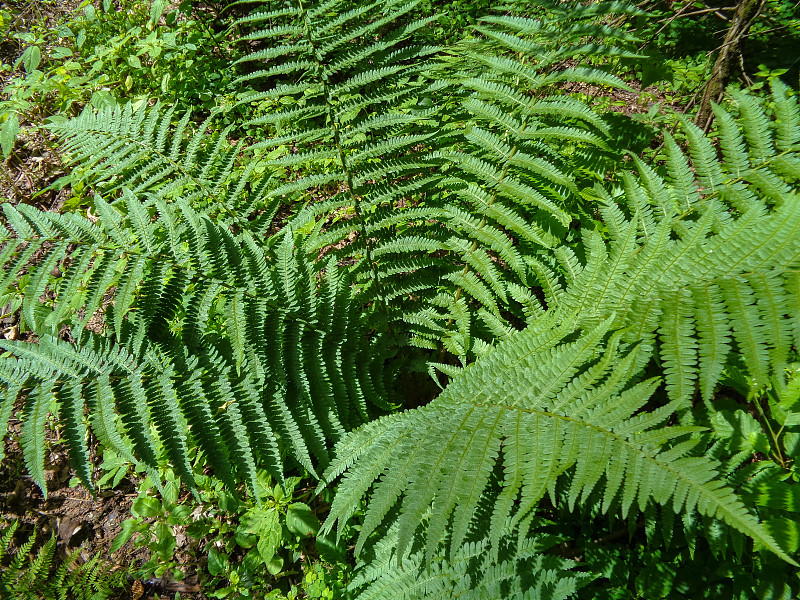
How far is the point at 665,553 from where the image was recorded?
160 centimetres

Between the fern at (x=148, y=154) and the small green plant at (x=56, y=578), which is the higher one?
the fern at (x=148, y=154)

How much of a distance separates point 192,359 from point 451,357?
1224 mm

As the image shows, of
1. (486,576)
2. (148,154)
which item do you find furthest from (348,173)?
(486,576)

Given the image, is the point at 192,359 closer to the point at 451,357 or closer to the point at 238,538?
the point at 238,538

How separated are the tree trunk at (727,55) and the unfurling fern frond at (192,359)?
6.43ft

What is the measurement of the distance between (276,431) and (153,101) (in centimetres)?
294

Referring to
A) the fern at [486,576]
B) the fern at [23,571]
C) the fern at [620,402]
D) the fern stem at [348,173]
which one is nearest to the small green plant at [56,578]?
the fern at [23,571]

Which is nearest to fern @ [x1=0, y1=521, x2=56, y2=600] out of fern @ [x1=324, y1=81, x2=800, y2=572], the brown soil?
the brown soil

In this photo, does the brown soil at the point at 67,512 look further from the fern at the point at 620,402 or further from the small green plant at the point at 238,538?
the fern at the point at 620,402

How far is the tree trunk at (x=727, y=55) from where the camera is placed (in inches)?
88.7

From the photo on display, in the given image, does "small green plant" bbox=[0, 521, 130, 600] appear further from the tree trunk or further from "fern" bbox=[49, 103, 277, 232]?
the tree trunk

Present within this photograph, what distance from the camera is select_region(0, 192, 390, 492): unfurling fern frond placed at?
5.02 feet

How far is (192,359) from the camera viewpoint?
1673mm

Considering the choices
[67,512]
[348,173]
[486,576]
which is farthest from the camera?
[67,512]
